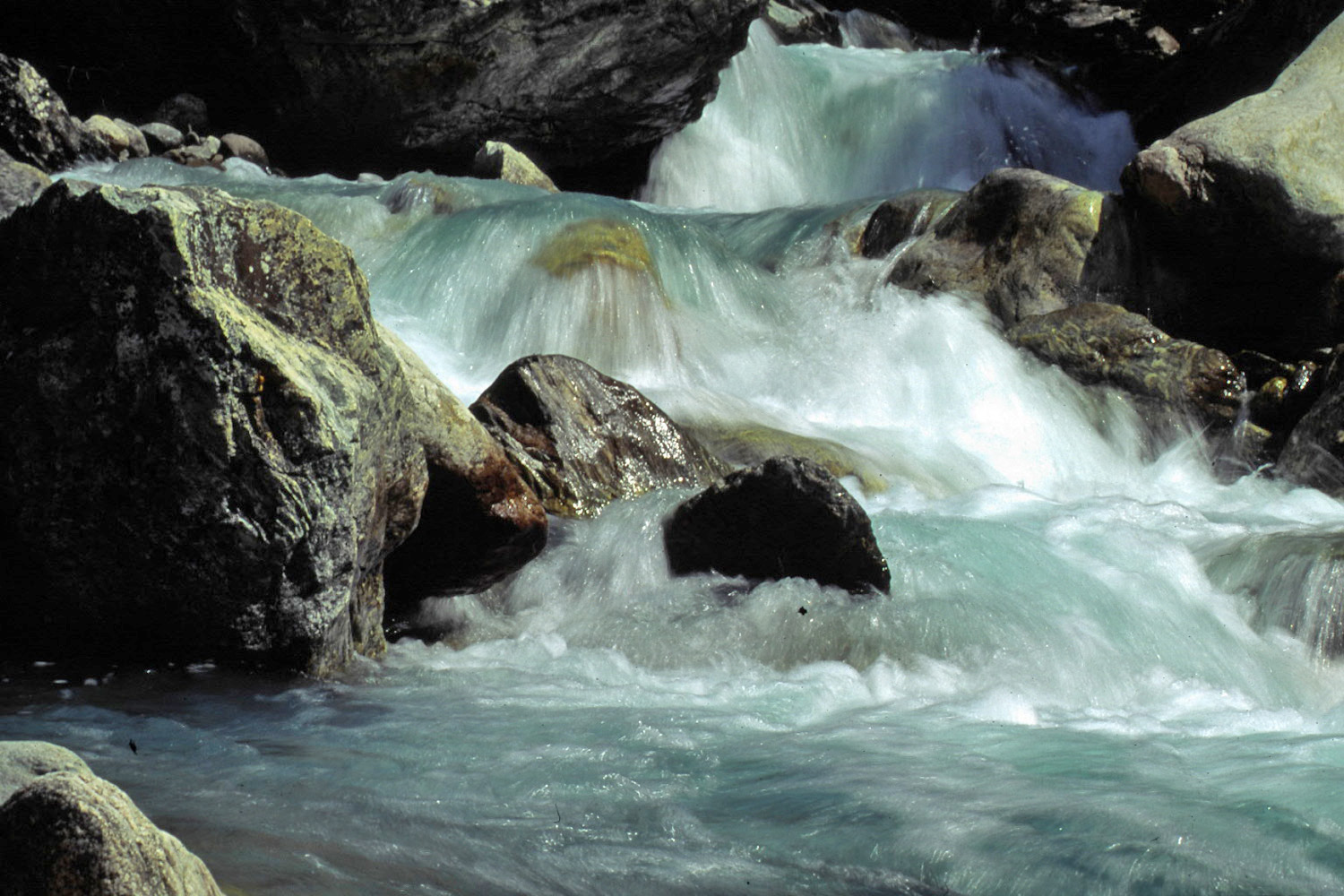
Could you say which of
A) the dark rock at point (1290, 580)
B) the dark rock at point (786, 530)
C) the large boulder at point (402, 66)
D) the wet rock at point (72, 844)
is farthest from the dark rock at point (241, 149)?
the wet rock at point (72, 844)

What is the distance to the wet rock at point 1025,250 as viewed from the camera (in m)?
9.83

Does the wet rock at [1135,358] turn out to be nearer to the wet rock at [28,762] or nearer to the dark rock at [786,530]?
the dark rock at [786,530]

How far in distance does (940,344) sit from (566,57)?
6635mm

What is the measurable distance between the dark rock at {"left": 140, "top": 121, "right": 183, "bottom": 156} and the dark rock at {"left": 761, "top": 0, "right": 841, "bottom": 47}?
8.45 meters

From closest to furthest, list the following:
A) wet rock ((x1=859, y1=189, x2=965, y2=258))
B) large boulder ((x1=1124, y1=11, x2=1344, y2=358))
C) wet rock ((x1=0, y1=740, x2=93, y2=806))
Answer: wet rock ((x1=0, y1=740, x2=93, y2=806)) → large boulder ((x1=1124, y1=11, x2=1344, y2=358)) → wet rock ((x1=859, y1=189, x2=965, y2=258))

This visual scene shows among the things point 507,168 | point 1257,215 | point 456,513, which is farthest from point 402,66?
point 456,513

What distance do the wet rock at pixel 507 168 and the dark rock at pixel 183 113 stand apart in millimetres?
3336

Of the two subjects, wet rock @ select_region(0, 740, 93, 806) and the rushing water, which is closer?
wet rock @ select_region(0, 740, 93, 806)

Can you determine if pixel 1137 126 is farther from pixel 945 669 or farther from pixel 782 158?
pixel 945 669

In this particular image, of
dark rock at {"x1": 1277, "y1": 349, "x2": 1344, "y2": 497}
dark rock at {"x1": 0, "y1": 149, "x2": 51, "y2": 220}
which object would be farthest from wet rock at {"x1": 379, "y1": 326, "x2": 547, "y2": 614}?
dark rock at {"x1": 1277, "y1": 349, "x2": 1344, "y2": 497}

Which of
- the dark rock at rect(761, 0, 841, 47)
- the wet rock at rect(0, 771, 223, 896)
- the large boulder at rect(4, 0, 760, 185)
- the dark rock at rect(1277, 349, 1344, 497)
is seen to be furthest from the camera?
the dark rock at rect(761, 0, 841, 47)

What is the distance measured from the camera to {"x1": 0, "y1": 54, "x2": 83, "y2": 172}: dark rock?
11344 millimetres

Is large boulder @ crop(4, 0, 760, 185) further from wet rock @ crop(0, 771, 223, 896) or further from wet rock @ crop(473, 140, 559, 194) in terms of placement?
wet rock @ crop(0, 771, 223, 896)

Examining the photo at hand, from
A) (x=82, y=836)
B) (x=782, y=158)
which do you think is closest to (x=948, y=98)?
(x=782, y=158)
